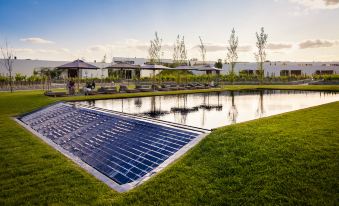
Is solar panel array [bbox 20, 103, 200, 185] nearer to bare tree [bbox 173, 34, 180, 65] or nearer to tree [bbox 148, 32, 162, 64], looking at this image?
tree [bbox 148, 32, 162, 64]

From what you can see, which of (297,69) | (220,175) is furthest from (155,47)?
(220,175)

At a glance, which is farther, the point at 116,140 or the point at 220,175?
the point at 116,140

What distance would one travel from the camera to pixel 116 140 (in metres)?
8.98

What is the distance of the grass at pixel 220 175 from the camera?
4938mm

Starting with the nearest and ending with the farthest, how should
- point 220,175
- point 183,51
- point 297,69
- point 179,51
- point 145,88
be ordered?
point 220,175 → point 145,88 → point 183,51 → point 179,51 → point 297,69

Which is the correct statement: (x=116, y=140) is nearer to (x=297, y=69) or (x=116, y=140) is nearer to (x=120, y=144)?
(x=120, y=144)

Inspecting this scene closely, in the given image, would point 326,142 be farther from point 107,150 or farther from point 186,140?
point 107,150

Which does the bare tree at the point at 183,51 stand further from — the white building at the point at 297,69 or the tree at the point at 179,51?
the white building at the point at 297,69

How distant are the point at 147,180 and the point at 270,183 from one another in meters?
2.43

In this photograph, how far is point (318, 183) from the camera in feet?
16.5

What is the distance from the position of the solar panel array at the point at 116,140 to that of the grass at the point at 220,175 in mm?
731

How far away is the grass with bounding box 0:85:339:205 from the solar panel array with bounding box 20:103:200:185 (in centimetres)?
73

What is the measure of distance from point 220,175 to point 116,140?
4.27 meters

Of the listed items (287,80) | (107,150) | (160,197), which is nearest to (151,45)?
(287,80)
